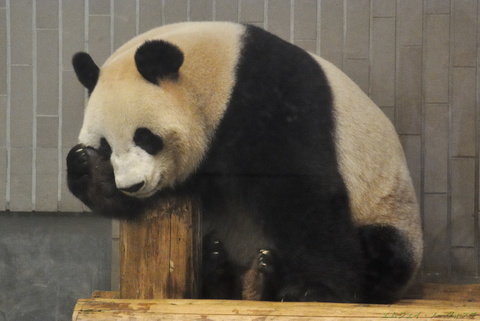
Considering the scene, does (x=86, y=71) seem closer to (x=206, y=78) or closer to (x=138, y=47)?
(x=138, y=47)

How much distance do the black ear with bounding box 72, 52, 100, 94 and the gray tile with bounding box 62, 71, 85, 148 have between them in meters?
0.08

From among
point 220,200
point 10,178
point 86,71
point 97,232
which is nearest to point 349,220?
point 220,200

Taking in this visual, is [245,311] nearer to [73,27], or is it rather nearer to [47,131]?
[47,131]

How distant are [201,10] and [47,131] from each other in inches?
28.6

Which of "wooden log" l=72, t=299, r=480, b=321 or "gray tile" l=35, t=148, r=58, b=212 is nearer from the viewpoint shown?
"wooden log" l=72, t=299, r=480, b=321

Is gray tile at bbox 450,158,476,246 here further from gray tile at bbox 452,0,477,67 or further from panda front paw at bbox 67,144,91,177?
panda front paw at bbox 67,144,91,177

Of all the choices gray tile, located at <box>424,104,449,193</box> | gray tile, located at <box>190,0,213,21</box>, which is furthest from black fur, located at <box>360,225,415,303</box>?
gray tile, located at <box>190,0,213,21</box>

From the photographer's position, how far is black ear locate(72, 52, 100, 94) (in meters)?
2.16

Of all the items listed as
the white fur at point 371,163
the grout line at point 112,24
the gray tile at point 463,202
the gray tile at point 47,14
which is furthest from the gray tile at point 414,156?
the gray tile at point 47,14

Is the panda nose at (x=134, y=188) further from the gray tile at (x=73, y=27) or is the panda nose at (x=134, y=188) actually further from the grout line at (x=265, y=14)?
the grout line at (x=265, y=14)

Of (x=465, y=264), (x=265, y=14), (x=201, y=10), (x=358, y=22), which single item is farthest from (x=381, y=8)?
(x=465, y=264)

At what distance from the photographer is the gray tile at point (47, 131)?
2252 mm

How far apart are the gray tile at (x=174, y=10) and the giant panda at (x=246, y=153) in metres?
0.05

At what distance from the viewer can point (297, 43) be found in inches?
91.7
